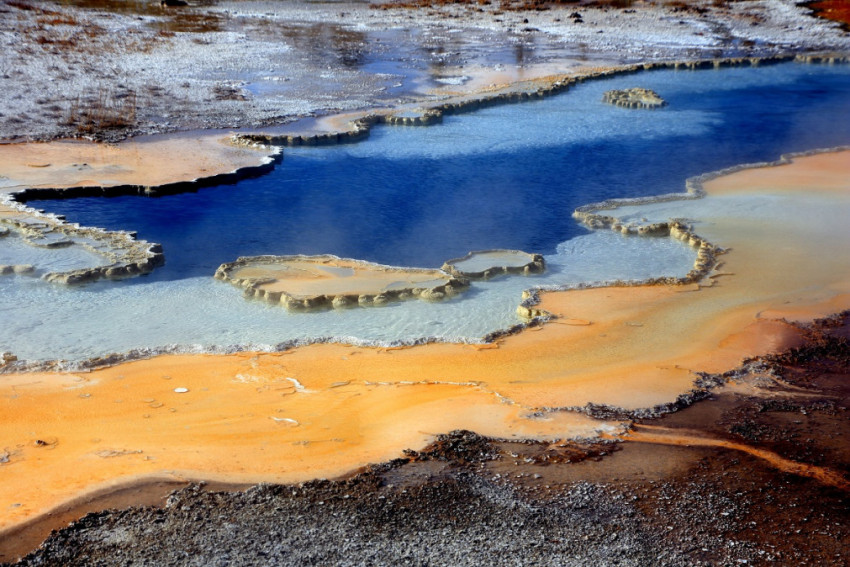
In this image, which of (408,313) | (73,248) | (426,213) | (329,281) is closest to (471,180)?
(426,213)

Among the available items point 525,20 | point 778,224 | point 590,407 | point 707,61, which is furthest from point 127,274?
point 525,20

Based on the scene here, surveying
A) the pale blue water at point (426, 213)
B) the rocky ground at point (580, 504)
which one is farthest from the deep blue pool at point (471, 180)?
the rocky ground at point (580, 504)

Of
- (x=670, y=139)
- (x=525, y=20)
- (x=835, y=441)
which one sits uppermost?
(x=525, y=20)

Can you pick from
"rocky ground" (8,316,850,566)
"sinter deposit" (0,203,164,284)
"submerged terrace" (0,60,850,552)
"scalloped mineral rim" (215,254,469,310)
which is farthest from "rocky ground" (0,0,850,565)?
"sinter deposit" (0,203,164,284)

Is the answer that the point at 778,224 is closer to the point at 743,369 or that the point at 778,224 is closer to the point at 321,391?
the point at 743,369

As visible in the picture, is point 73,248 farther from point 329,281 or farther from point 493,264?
point 493,264

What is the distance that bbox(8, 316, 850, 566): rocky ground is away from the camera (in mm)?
3877

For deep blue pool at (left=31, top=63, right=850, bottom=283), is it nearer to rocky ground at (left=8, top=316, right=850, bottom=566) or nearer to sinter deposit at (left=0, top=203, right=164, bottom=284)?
sinter deposit at (left=0, top=203, right=164, bottom=284)

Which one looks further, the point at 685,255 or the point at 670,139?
the point at 670,139

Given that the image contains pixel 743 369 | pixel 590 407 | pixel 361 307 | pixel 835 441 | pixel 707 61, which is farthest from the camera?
pixel 707 61

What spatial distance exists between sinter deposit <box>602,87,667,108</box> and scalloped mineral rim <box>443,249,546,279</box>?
23.2ft

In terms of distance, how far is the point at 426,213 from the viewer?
9188 mm

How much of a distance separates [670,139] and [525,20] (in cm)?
1237

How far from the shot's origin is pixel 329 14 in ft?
81.3
